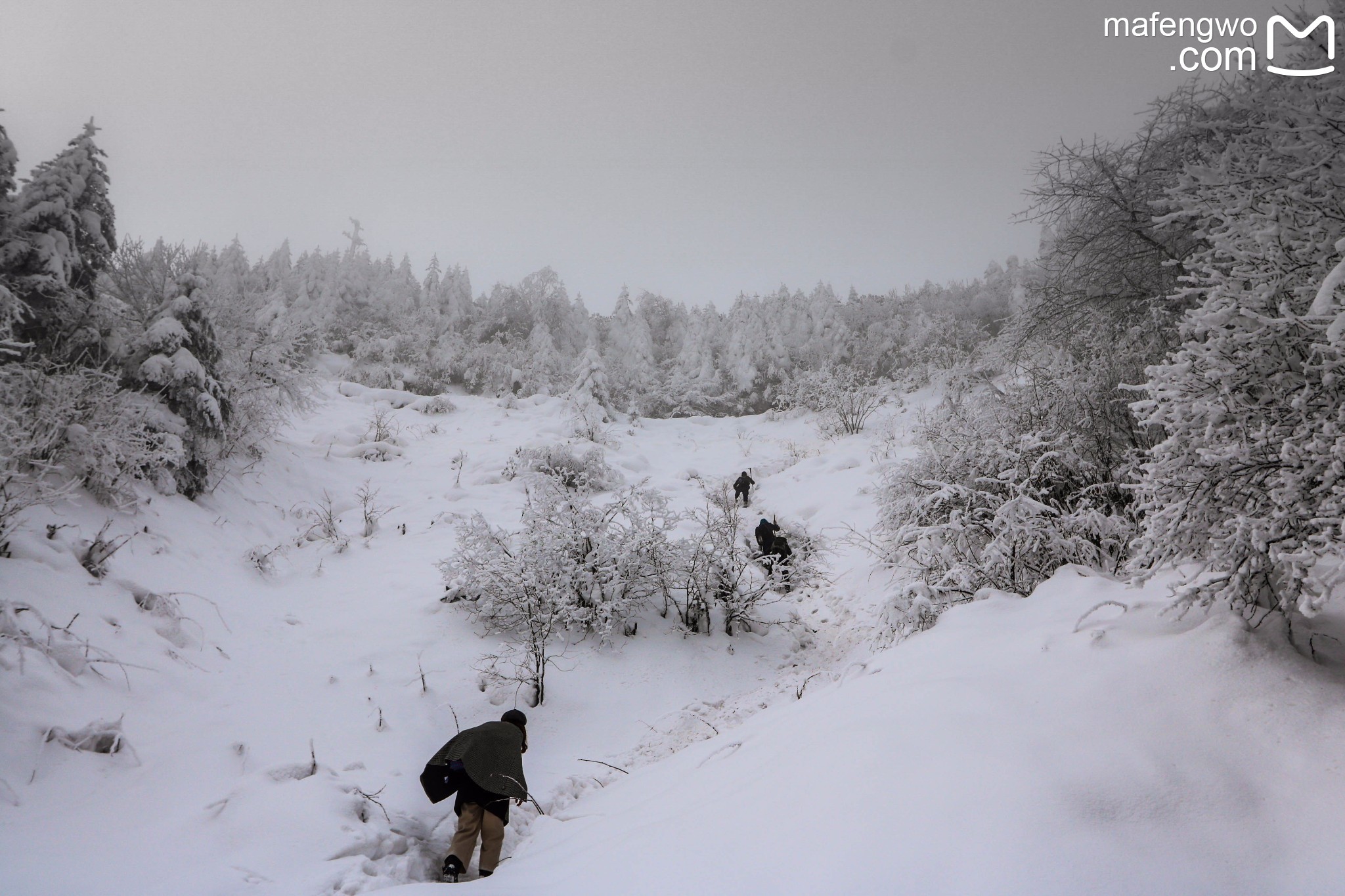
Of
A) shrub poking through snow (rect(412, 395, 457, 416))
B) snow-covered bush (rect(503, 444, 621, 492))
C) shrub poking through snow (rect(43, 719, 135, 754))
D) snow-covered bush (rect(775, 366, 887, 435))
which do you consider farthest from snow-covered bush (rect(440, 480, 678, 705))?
shrub poking through snow (rect(412, 395, 457, 416))

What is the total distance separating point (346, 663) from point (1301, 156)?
26.3 feet

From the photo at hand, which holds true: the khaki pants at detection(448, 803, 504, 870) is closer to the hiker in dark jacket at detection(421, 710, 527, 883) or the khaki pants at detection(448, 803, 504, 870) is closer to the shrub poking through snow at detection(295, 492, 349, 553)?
the hiker in dark jacket at detection(421, 710, 527, 883)

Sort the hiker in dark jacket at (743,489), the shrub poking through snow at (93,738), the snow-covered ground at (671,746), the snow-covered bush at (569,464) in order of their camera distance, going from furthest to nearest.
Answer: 1. the snow-covered bush at (569,464)
2. the hiker in dark jacket at (743,489)
3. the shrub poking through snow at (93,738)
4. the snow-covered ground at (671,746)

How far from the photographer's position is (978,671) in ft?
10.4

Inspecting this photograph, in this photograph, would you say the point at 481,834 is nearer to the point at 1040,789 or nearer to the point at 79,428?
the point at 1040,789

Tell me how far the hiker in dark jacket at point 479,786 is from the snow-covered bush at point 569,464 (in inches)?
375

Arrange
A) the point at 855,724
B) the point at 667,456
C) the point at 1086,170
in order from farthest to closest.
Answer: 1. the point at 667,456
2. the point at 1086,170
3. the point at 855,724

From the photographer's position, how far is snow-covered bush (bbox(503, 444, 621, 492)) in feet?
45.1

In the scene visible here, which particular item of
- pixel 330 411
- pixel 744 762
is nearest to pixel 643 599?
pixel 744 762

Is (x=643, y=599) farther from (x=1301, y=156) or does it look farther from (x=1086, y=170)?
(x=1086, y=170)

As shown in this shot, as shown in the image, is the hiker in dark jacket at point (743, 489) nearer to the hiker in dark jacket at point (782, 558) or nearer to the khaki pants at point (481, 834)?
the hiker in dark jacket at point (782, 558)

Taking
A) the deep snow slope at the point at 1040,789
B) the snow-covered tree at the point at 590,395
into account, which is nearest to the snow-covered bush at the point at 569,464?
the snow-covered tree at the point at 590,395

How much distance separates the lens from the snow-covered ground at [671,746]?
203cm

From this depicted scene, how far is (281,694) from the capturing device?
506cm
